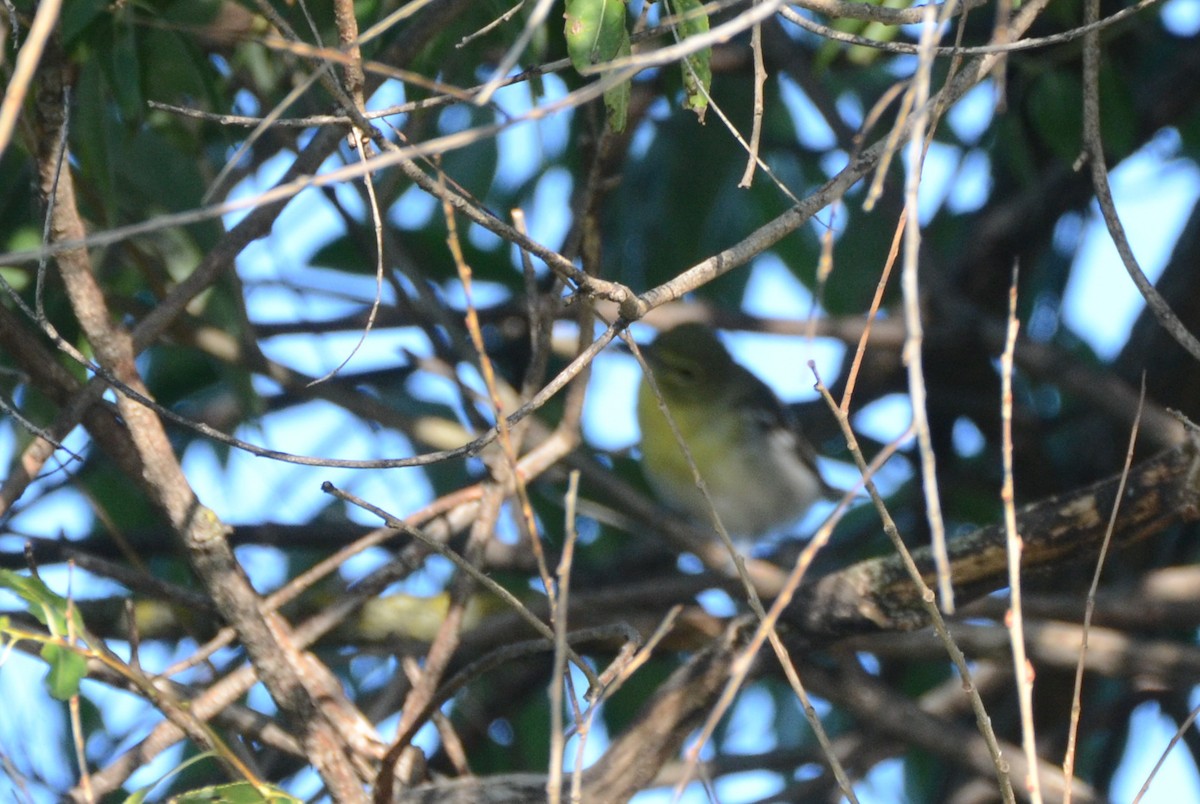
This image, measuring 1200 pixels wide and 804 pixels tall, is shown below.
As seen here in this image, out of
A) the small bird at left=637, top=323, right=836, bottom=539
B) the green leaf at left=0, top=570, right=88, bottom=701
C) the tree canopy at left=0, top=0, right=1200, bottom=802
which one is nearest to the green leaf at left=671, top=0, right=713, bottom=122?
the tree canopy at left=0, top=0, right=1200, bottom=802

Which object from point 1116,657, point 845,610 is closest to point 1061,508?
point 845,610

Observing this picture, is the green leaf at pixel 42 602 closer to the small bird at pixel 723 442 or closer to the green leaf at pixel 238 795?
the green leaf at pixel 238 795

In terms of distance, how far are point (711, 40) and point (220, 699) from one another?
5.67ft

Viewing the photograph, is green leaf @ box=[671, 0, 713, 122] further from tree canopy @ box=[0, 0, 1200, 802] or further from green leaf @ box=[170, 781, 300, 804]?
green leaf @ box=[170, 781, 300, 804]

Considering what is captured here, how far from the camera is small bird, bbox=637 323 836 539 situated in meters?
4.87

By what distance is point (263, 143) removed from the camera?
3488 mm

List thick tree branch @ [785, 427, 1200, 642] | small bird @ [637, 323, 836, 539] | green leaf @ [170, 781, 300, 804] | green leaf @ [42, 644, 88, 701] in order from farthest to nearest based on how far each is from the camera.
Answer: small bird @ [637, 323, 836, 539] < thick tree branch @ [785, 427, 1200, 642] < green leaf @ [170, 781, 300, 804] < green leaf @ [42, 644, 88, 701]

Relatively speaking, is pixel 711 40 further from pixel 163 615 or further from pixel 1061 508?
pixel 163 615

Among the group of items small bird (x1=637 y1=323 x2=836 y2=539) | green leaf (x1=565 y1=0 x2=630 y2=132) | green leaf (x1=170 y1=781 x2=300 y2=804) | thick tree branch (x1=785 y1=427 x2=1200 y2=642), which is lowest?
green leaf (x1=170 y1=781 x2=300 y2=804)

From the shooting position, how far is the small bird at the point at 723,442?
4871 millimetres

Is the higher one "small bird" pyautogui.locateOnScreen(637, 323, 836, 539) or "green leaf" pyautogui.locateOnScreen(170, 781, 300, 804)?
"small bird" pyautogui.locateOnScreen(637, 323, 836, 539)

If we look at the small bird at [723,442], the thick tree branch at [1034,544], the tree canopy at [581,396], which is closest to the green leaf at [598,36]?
the tree canopy at [581,396]

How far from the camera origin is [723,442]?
5.00m

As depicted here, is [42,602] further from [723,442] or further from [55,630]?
[723,442]
